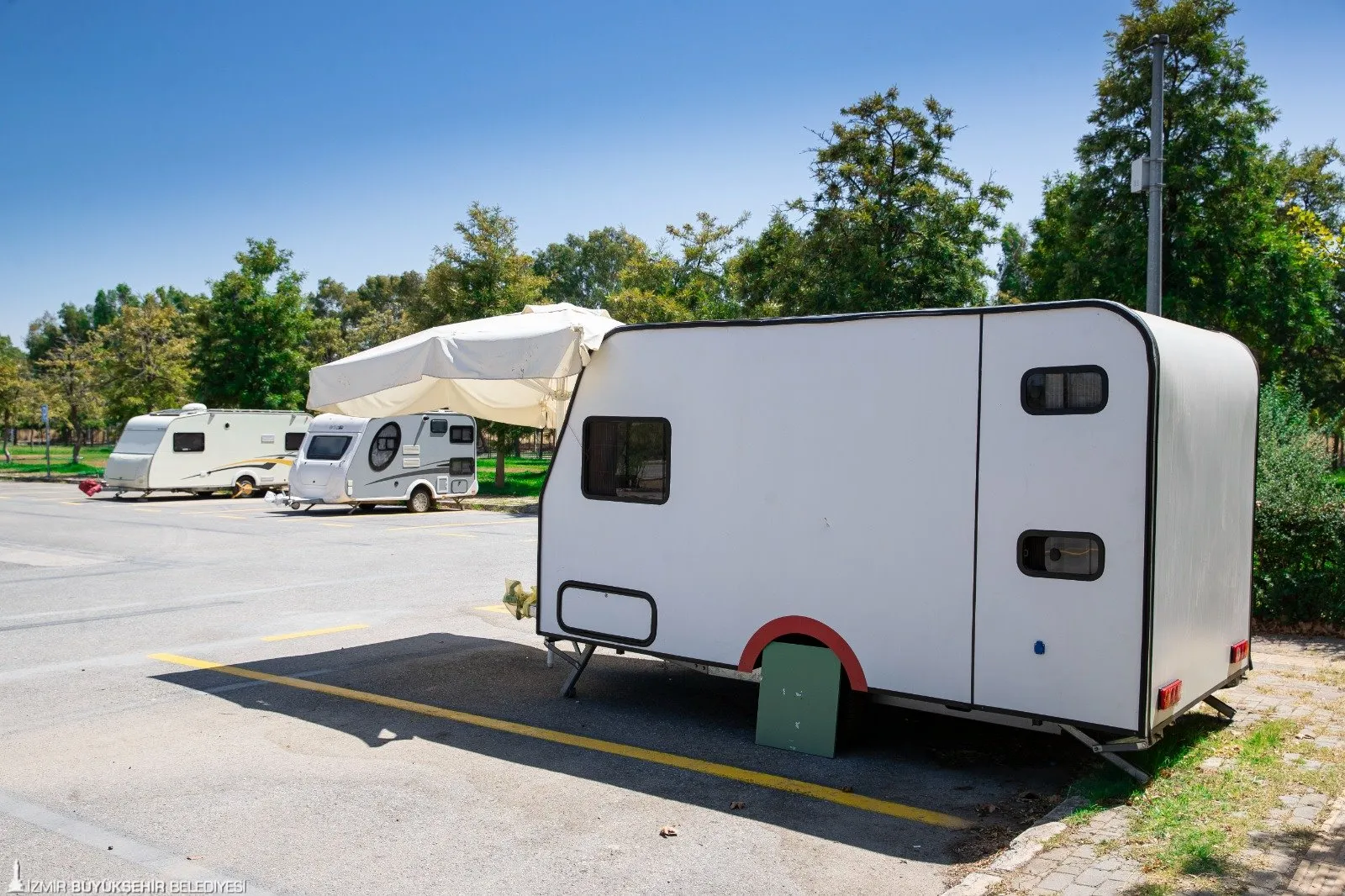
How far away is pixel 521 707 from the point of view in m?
7.91

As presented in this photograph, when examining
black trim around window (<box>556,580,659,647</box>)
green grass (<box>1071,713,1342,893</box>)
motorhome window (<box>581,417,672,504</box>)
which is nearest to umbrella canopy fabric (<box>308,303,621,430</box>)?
motorhome window (<box>581,417,672,504</box>)

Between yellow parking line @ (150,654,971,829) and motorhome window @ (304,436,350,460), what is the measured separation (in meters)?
15.7

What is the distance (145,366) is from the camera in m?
42.6

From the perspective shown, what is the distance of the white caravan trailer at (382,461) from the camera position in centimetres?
2422

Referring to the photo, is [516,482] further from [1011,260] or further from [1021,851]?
[1011,260]

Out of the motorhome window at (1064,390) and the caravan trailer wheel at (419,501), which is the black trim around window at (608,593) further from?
the caravan trailer wheel at (419,501)

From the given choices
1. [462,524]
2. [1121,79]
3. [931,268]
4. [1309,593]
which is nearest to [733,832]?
[1309,593]

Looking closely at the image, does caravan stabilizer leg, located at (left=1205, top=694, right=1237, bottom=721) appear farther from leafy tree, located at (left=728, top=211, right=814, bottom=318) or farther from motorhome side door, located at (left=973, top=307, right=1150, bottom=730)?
leafy tree, located at (left=728, top=211, right=814, bottom=318)

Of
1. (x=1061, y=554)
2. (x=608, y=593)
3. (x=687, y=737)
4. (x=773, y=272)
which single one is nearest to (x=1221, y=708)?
(x=1061, y=554)

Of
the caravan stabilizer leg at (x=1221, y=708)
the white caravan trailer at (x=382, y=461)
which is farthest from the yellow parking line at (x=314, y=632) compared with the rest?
the white caravan trailer at (x=382, y=461)

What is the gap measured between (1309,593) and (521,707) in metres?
7.62

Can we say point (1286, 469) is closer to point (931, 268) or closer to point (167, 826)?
point (167, 826)

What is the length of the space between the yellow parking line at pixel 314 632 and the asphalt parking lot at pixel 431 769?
0.04m

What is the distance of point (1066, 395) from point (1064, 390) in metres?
0.03
